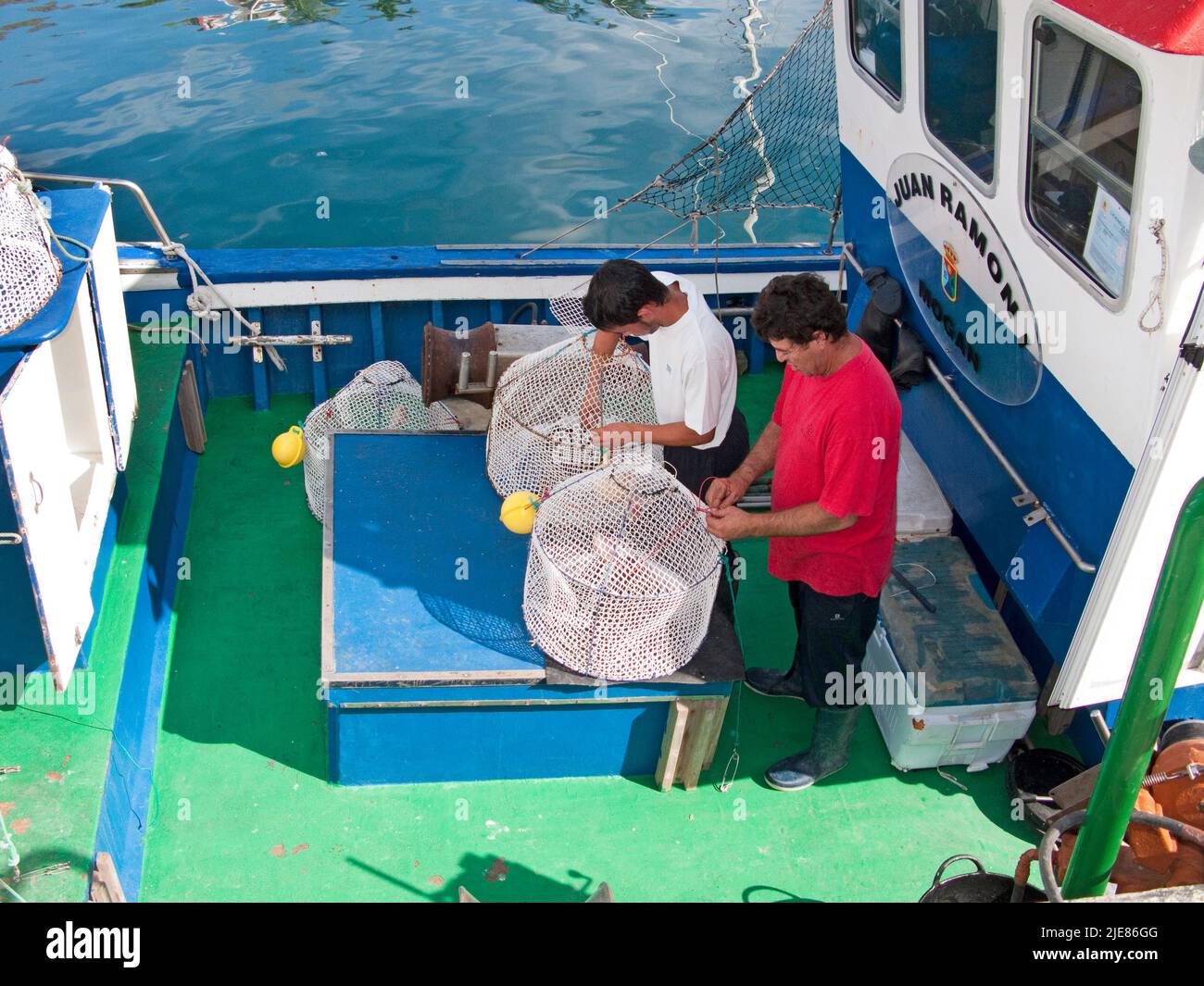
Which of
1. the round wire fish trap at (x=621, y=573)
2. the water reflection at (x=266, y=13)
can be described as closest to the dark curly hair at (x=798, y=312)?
the round wire fish trap at (x=621, y=573)

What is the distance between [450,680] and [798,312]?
1705 millimetres

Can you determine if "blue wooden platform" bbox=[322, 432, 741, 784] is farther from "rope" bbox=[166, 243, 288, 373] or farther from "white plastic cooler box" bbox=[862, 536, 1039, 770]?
"rope" bbox=[166, 243, 288, 373]

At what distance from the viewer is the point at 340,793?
13.8 ft

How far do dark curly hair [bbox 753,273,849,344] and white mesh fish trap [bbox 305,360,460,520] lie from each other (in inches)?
84.7

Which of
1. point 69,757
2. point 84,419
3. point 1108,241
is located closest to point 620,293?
point 1108,241

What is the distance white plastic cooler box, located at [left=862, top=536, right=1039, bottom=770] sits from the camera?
14.0 ft

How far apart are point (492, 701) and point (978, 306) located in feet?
7.70

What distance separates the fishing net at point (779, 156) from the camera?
7562 millimetres

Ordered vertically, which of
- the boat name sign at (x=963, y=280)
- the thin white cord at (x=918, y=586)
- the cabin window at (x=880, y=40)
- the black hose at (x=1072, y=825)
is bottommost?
the thin white cord at (x=918, y=586)

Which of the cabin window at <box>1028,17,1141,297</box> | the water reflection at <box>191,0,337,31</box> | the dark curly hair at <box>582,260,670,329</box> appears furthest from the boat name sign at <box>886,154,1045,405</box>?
the water reflection at <box>191,0,337,31</box>

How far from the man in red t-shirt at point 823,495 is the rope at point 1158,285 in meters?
0.78

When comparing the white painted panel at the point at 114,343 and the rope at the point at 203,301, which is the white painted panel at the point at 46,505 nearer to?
the white painted panel at the point at 114,343

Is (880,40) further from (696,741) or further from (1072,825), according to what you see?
(1072,825)

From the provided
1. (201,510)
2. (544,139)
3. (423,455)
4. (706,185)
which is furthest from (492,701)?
(544,139)
